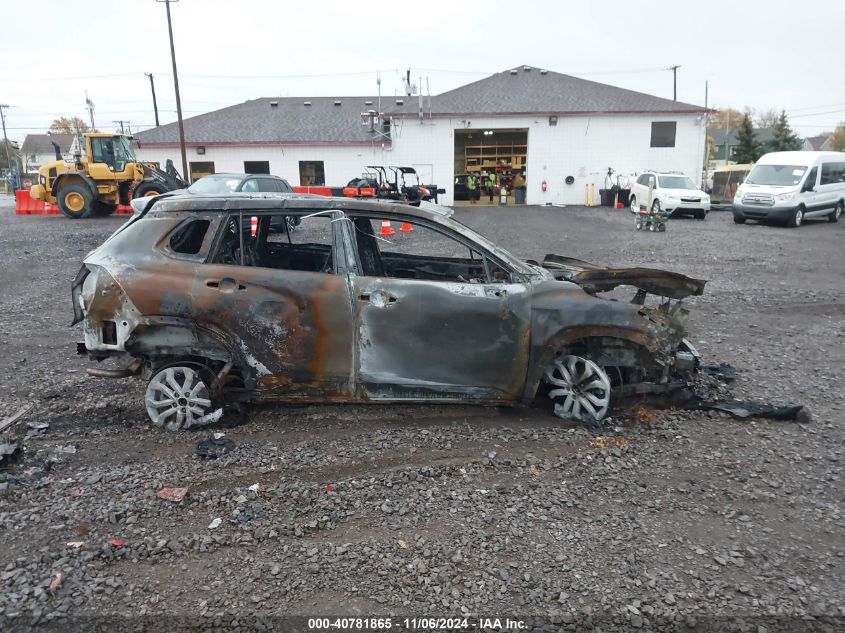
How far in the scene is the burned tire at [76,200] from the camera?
21953 millimetres

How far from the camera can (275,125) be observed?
34188 millimetres

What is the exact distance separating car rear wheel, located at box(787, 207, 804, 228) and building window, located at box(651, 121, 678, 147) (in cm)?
1367

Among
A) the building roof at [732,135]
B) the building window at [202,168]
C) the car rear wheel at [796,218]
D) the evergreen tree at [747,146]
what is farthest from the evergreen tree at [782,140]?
the building window at [202,168]

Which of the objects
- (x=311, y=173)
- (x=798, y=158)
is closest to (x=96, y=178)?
(x=311, y=173)

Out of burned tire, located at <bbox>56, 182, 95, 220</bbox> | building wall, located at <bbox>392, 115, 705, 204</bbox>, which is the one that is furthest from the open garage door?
burned tire, located at <bbox>56, 182, 95, 220</bbox>

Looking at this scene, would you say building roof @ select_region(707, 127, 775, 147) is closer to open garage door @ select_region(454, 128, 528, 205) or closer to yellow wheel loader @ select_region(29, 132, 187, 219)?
open garage door @ select_region(454, 128, 528, 205)

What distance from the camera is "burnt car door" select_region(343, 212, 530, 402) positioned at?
14.7ft

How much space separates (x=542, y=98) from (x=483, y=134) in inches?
145

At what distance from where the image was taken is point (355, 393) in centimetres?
459

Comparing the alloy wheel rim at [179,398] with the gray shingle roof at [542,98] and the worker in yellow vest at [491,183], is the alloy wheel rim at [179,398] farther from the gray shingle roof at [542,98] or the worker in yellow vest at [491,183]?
the worker in yellow vest at [491,183]

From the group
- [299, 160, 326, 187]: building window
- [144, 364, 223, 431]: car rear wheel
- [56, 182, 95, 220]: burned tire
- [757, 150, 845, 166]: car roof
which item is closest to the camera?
[144, 364, 223, 431]: car rear wheel

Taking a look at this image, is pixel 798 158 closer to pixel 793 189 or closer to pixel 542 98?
pixel 793 189

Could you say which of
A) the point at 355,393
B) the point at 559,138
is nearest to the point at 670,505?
the point at 355,393

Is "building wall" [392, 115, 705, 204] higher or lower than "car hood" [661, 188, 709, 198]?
higher
